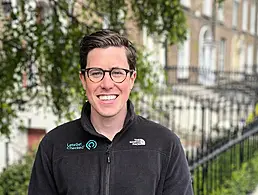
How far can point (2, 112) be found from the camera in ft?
11.8

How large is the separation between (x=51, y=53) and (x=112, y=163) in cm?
226

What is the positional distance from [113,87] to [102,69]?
0.08 m

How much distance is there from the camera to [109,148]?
1830mm

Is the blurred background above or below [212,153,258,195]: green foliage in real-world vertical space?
above

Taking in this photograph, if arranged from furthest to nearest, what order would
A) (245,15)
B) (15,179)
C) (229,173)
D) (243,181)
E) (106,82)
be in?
(245,15) < (229,173) < (243,181) < (15,179) < (106,82)

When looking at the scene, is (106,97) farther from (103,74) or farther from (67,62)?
(67,62)

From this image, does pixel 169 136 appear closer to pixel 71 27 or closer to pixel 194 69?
pixel 71 27

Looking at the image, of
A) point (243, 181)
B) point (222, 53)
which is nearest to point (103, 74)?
point (243, 181)

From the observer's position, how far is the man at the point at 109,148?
1.80 m

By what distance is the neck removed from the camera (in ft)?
6.09

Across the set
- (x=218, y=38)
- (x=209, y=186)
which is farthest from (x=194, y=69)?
(x=209, y=186)

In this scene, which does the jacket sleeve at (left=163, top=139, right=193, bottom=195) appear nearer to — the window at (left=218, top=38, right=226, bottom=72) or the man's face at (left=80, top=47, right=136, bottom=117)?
the man's face at (left=80, top=47, right=136, bottom=117)

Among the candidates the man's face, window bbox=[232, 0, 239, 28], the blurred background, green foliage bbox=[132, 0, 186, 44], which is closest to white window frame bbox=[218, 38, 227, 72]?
window bbox=[232, 0, 239, 28]

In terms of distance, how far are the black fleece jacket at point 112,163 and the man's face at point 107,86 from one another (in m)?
0.10
